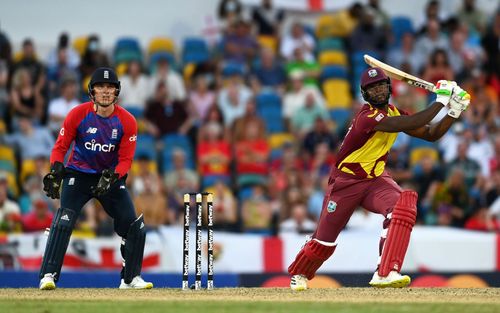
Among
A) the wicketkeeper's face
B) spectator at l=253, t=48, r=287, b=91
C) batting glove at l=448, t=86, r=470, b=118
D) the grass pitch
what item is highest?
spectator at l=253, t=48, r=287, b=91

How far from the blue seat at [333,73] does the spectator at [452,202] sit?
3.48 m

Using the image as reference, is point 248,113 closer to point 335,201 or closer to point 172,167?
point 172,167

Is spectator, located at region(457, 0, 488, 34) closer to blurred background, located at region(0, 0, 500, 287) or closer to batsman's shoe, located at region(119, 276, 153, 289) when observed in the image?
blurred background, located at region(0, 0, 500, 287)

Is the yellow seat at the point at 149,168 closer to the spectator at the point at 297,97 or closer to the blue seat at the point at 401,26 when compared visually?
the spectator at the point at 297,97

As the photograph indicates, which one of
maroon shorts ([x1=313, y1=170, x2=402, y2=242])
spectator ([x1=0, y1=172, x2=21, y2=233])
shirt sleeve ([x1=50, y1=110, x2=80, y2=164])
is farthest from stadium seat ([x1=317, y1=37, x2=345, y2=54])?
shirt sleeve ([x1=50, y1=110, x2=80, y2=164])

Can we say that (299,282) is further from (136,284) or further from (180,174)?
(180,174)

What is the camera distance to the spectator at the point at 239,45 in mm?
19375

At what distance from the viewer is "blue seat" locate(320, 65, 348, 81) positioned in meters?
19.3

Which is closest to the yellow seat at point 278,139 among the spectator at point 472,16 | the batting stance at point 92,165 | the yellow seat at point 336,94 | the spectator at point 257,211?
the yellow seat at point 336,94

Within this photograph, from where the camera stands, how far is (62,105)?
17.3 meters

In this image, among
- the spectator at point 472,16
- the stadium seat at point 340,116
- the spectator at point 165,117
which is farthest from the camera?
the spectator at point 472,16

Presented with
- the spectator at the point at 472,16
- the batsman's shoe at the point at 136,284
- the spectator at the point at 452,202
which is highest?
the spectator at the point at 472,16

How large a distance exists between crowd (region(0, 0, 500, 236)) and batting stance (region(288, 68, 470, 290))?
15.4 ft

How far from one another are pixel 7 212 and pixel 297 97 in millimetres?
5420
